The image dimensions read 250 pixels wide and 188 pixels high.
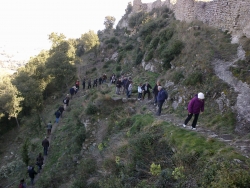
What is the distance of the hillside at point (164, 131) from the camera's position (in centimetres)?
689

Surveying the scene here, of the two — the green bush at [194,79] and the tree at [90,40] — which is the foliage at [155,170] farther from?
the tree at [90,40]

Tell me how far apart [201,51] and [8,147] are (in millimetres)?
23081

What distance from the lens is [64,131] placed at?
1998cm

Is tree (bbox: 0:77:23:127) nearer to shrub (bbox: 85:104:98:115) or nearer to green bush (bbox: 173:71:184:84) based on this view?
shrub (bbox: 85:104:98:115)

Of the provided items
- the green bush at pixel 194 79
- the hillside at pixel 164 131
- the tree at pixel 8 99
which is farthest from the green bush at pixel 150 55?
the tree at pixel 8 99

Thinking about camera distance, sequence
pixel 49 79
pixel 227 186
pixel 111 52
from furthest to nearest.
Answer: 1. pixel 111 52
2. pixel 49 79
3. pixel 227 186

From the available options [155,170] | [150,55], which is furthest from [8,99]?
[155,170]

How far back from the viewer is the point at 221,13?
1750 cm

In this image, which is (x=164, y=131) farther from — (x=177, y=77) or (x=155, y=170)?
(x=177, y=77)

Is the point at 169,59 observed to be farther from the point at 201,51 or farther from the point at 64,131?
the point at 64,131

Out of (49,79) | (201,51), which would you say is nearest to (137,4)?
(49,79)

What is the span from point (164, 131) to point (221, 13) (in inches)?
485

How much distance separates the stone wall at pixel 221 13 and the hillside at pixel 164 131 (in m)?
0.76

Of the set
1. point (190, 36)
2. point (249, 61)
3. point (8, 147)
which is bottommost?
point (8, 147)
